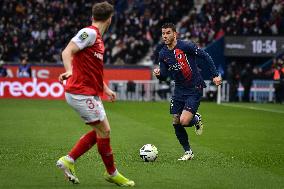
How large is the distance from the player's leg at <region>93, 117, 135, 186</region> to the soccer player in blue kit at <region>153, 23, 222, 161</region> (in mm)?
3191

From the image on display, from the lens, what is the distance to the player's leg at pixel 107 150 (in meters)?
9.21

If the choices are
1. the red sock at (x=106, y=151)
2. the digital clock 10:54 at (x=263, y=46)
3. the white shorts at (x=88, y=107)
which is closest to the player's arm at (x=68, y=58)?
the white shorts at (x=88, y=107)

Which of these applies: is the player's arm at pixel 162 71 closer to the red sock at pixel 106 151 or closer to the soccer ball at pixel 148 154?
the soccer ball at pixel 148 154

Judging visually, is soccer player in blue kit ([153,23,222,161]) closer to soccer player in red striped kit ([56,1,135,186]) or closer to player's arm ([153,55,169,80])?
player's arm ([153,55,169,80])

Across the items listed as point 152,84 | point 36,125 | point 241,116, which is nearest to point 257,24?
point 152,84

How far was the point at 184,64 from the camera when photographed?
12555mm

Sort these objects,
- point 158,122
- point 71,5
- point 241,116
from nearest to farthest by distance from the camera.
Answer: point 158,122, point 241,116, point 71,5

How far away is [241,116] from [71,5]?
1884cm

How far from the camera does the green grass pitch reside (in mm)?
9781

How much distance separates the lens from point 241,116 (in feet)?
80.4

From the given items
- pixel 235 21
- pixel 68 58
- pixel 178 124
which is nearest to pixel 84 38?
pixel 68 58

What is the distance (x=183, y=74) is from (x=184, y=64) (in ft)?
0.56

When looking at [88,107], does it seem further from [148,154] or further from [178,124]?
[178,124]

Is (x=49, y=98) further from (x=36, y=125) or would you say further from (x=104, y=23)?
(x=104, y=23)
